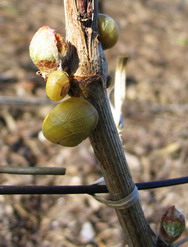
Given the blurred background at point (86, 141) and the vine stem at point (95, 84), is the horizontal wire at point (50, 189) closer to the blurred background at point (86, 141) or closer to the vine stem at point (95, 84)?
the vine stem at point (95, 84)

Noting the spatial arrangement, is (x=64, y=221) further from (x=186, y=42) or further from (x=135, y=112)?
(x=186, y=42)

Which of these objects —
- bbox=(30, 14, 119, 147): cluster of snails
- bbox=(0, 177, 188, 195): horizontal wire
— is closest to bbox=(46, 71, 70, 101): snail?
bbox=(30, 14, 119, 147): cluster of snails

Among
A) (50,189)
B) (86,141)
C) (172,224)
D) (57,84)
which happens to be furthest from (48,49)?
(86,141)

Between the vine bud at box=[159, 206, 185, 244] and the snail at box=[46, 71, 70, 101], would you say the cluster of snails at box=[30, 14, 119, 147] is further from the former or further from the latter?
the vine bud at box=[159, 206, 185, 244]

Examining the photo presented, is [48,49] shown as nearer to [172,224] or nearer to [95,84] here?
[95,84]

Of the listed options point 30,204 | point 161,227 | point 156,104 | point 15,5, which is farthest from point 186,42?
point 161,227

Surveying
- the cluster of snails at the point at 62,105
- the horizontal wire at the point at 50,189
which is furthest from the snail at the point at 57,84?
the horizontal wire at the point at 50,189

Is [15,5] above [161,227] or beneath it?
beneath
